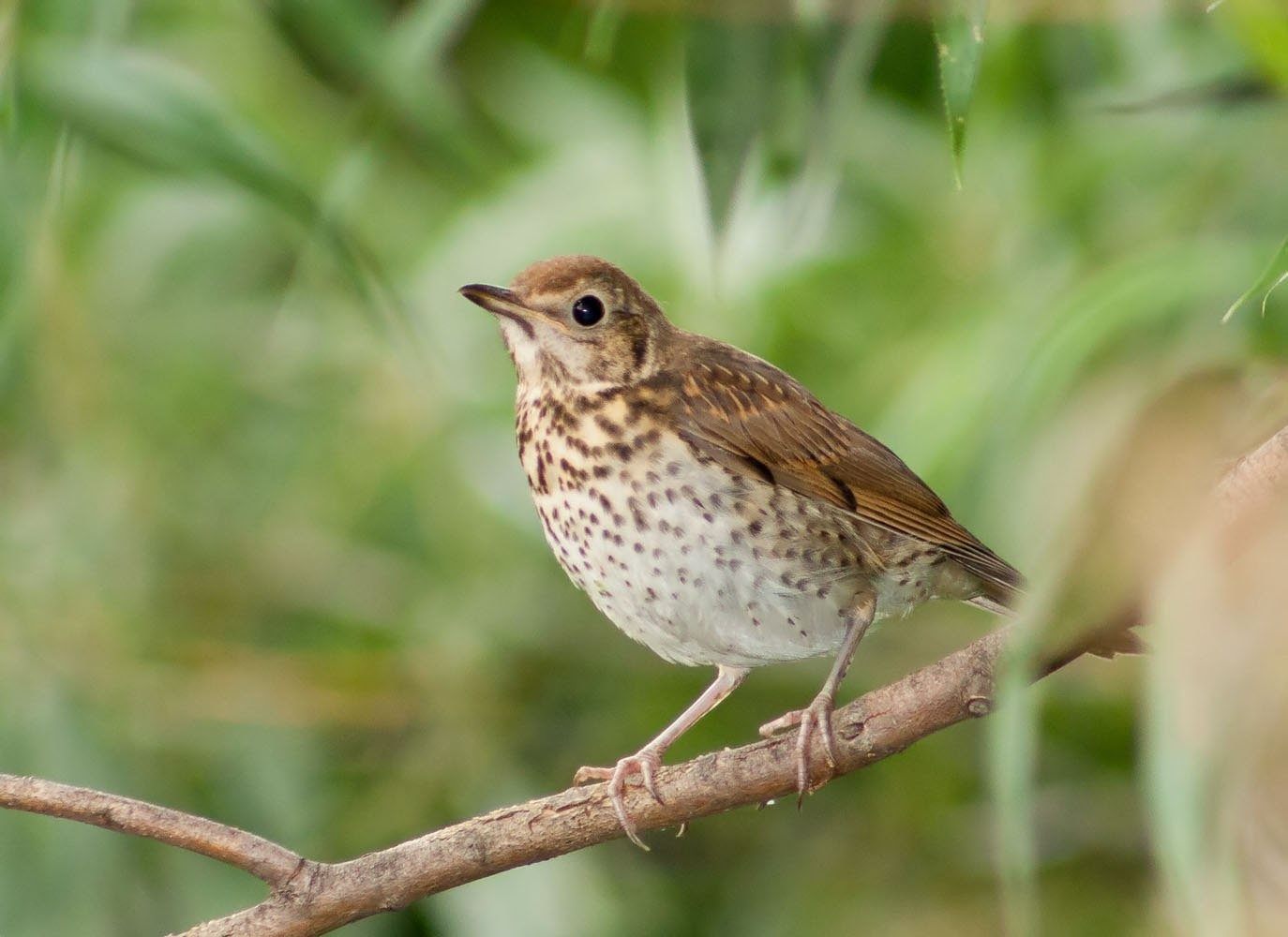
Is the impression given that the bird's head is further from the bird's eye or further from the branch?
the branch

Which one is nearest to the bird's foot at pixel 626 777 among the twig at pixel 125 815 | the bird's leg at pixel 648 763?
the bird's leg at pixel 648 763

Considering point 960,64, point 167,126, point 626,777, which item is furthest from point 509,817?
point 167,126

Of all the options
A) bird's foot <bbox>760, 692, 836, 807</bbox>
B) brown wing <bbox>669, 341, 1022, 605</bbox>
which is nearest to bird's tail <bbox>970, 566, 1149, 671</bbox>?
brown wing <bbox>669, 341, 1022, 605</bbox>

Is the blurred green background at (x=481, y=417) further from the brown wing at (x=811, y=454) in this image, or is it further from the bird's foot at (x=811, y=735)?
the bird's foot at (x=811, y=735)

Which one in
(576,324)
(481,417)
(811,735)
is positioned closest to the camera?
(811,735)

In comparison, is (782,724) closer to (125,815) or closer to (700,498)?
(700,498)

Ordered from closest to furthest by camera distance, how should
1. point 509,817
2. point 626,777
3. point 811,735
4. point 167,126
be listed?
point 509,817 → point 811,735 → point 626,777 → point 167,126

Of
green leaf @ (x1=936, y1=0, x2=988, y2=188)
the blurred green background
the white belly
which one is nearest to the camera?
green leaf @ (x1=936, y1=0, x2=988, y2=188)
